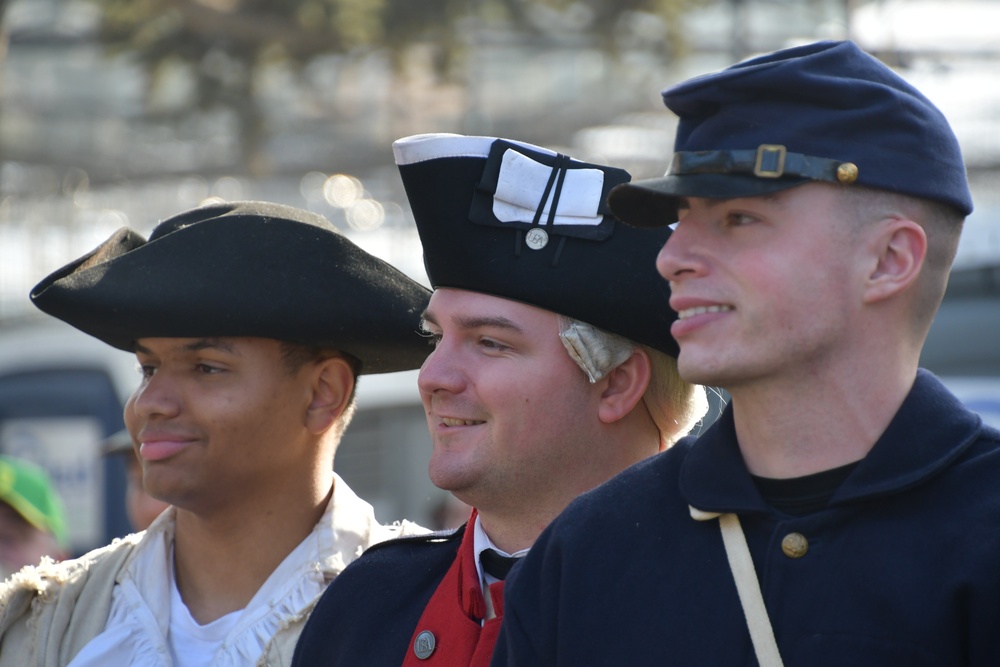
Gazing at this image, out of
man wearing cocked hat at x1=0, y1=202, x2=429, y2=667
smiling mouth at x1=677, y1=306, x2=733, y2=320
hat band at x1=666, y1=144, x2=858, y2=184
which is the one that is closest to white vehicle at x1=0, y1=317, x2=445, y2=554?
man wearing cocked hat at x1=0, y1=202, x2=429, y2=667

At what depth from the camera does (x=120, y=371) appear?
12516 mm

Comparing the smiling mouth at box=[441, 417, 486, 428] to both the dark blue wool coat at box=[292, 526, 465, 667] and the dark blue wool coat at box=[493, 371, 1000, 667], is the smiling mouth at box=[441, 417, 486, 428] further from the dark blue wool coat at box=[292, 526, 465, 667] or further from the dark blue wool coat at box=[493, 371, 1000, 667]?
the dark blue wool coat at box=[493, 371, 1000, 667]

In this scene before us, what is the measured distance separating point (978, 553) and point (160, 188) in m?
16.8

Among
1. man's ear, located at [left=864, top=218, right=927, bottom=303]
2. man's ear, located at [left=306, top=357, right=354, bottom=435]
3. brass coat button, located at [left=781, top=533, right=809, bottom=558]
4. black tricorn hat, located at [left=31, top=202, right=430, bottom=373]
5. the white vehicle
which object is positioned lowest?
the white vehicle

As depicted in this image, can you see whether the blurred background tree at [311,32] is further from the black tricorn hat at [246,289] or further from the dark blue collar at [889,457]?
the dark blue collar at [889,457]

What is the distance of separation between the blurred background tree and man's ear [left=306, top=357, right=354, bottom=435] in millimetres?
10836

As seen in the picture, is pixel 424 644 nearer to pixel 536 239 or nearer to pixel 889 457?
pixel 536 239

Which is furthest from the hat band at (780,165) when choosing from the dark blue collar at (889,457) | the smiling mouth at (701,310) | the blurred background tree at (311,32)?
the blurred background tree at (311,32)

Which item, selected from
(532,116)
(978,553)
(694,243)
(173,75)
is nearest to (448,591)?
(694,243)

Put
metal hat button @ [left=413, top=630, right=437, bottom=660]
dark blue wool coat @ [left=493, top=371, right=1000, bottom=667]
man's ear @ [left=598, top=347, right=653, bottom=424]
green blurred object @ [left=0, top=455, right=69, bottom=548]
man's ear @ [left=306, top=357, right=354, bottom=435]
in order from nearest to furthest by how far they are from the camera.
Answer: dark blue wool coat @ [left=493, top=371, right=1000, bottom=667] < metal hat button @ [left=413, top=630, right=437, bottom=660] < man's ear @ [left=598, top=347, right=653, bottom=424] < man's ear @ [left=306, top=357, right=354, bottom=435] < green blurred object @ [left=0, top=455, right=69, bottom=548]

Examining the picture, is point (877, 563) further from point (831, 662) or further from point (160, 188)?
point (160, 188)

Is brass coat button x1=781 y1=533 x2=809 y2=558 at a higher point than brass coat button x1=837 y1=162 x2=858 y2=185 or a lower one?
lower

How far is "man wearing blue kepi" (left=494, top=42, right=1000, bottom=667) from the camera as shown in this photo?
6.95 feet

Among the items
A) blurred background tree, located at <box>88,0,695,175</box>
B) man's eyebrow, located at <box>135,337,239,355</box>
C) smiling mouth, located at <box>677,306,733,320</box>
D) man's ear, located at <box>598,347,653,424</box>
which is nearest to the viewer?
smiling mouth, located at <box>677,306,733,320</box>
